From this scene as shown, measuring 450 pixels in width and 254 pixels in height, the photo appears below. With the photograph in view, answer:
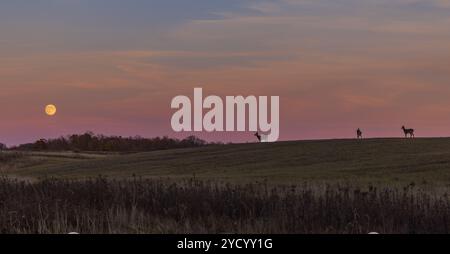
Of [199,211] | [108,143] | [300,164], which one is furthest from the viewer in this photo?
[108,143]

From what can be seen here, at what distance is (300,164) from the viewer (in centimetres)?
6031

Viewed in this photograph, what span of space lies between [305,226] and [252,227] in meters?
0.91

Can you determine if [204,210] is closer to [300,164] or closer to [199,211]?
[199,211]

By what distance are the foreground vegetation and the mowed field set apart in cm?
2631

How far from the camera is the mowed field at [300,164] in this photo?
4525 cm

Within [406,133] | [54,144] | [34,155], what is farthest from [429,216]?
[54,144]

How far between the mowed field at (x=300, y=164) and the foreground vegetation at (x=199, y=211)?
26308 mm

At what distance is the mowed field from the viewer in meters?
45.2

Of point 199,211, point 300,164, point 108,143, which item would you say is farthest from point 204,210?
point 108,143

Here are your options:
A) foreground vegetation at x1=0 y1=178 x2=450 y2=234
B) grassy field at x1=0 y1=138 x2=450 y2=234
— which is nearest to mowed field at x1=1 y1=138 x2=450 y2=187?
grassy field at x1=0 y1=138 x2=450 y2=234

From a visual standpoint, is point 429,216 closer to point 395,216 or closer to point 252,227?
point 395,216

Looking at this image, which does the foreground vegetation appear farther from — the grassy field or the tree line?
the tree line

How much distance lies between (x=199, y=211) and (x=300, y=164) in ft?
158
